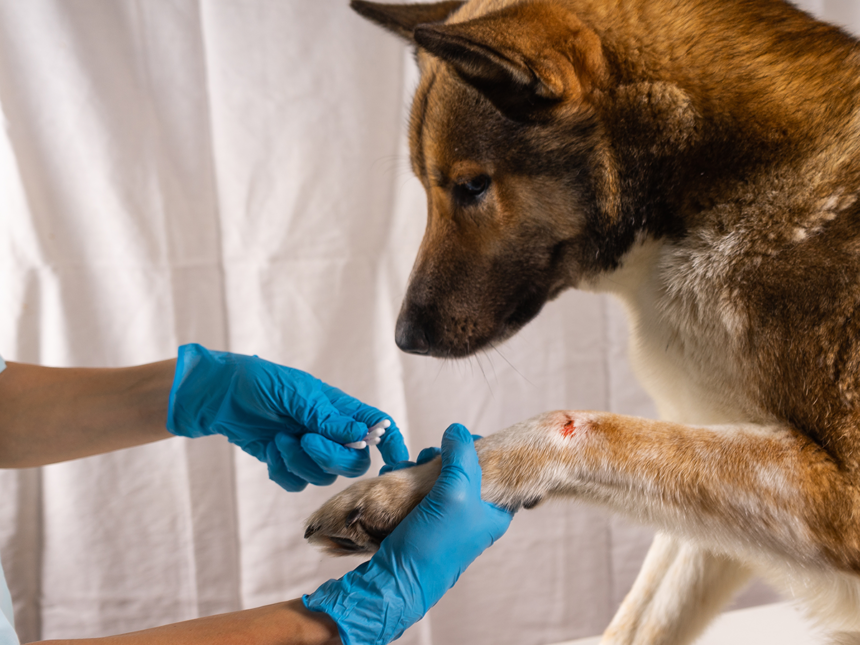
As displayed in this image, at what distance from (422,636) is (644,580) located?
0.85m

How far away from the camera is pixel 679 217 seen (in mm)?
977

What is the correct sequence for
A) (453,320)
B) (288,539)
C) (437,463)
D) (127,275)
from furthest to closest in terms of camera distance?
(288,539) < (127,275) < (453,320) < (437,463)

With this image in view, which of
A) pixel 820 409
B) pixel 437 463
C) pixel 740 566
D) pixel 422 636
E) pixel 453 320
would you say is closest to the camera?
pixel 820 409

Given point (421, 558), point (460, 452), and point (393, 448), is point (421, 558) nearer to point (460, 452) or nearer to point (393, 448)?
point (460, 452)

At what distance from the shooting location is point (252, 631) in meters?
0.90

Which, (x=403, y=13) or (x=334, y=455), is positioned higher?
(x=403, y=13)

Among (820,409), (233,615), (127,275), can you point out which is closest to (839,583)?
(820,409)

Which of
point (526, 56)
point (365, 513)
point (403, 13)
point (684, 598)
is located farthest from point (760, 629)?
point (403, 13)

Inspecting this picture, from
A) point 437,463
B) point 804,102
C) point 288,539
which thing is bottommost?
point 288,539

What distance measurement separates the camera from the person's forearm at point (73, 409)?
1251mm

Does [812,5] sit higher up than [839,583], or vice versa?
[812,5]

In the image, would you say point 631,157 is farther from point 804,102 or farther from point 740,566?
point 740,566

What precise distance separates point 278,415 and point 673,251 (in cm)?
78

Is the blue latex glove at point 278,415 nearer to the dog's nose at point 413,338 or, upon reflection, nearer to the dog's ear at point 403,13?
the dog's nose at point 413,338
